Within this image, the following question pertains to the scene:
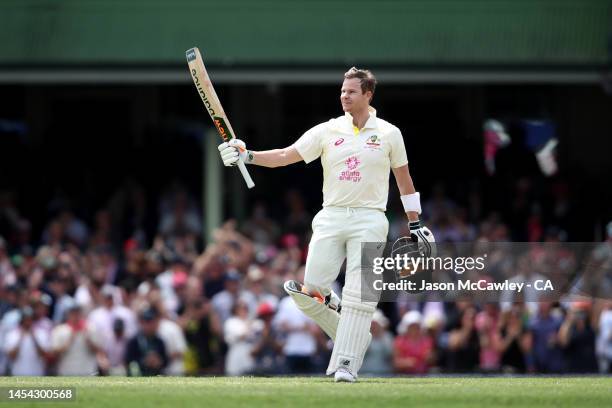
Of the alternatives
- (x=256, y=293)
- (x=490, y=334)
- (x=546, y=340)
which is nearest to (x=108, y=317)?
(x=256, y=293)

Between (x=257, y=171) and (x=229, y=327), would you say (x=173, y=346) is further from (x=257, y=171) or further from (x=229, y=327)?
(x=257, y=171)

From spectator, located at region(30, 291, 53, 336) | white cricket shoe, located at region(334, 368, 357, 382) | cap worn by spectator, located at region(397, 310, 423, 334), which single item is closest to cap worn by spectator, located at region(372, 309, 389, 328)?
cap worn by spectator, located at region(397, 310, 423, 334)

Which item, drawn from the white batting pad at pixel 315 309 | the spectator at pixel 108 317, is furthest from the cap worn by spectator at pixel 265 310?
the white batting pad at pixel 315 309

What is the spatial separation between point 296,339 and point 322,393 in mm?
7049

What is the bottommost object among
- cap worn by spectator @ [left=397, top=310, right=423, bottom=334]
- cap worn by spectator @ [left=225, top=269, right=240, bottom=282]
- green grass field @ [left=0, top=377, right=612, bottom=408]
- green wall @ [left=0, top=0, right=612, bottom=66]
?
green grass field @ [left=0, top=377, right=612, bottom=408]

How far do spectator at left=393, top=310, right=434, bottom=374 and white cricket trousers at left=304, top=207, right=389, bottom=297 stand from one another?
599cm

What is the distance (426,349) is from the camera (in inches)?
654

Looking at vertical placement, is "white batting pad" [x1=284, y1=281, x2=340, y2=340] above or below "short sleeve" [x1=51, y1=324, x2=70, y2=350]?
above

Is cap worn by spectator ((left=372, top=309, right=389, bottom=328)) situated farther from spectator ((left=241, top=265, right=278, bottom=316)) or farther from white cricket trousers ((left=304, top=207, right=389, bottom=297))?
white cricket trousers ((left=304, top=207, right=389, bottom=297))

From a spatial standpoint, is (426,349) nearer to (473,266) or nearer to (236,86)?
(473,266)

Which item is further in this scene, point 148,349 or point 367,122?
point 148,349

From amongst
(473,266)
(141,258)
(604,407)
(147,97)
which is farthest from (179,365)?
(604,407)

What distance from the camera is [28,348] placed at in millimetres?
16375

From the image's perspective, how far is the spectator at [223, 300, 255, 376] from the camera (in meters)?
16.5
